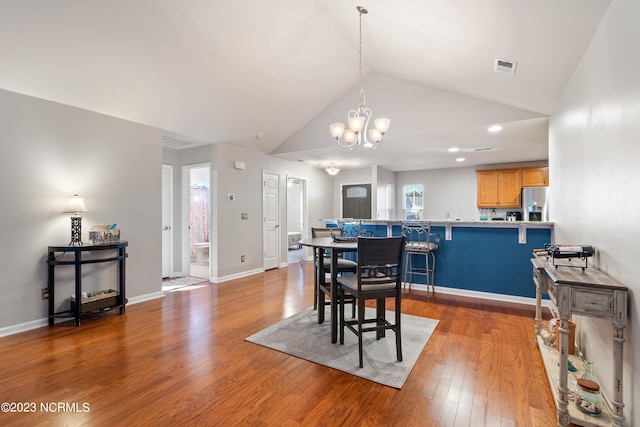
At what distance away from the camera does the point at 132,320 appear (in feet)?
11.4

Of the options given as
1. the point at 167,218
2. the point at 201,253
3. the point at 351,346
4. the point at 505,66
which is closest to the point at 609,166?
the point at 505,66

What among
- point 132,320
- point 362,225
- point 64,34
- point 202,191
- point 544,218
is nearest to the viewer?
point 64,34

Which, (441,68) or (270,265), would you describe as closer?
(441,68)

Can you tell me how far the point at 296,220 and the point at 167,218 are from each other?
17.4 ft

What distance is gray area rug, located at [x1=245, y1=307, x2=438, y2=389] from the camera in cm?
234

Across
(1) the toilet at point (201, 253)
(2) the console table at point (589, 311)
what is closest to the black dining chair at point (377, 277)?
(2) the console table at point (589, 311)

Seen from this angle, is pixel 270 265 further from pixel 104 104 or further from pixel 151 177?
pixel 104 104

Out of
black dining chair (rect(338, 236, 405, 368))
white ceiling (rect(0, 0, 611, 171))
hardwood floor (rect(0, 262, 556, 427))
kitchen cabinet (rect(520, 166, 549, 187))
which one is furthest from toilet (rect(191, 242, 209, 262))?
kitchen cabinet (rect(520, 166, 549, 187))

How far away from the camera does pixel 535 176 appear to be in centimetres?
657

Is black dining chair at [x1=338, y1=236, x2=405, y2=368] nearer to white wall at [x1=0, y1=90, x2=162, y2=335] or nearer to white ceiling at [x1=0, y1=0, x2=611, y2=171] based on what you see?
white ceiling at [x1=0, y1=0, x2=611, y2=171]

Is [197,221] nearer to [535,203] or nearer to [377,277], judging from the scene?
[377,277]

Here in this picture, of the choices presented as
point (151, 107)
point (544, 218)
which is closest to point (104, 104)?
point (151, 107)

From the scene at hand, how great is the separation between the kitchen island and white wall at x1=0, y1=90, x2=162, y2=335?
4257mm

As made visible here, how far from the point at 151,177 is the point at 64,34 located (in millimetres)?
1933
